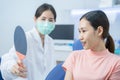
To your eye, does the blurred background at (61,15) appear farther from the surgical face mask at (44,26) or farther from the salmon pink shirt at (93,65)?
the salmon pink shirt at (93,65)

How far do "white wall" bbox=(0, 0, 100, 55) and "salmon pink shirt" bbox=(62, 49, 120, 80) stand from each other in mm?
2667

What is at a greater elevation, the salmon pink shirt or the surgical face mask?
the surgical face mask

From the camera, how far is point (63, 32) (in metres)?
4.16

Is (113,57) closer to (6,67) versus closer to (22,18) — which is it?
(6,67)

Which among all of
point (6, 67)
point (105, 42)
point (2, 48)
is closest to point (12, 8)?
point (2, 48)

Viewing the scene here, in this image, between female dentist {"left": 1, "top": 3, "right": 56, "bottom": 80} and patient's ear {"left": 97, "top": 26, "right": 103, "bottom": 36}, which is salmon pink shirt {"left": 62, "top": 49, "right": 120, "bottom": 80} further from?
female dentist {"left": 1, "top": 3, "right": 56, "bottom": 80}

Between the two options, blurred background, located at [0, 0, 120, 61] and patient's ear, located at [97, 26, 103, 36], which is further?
blurred background, located at [0, 0, 120, 61]

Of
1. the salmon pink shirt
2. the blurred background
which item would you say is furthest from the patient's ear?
the blurred background

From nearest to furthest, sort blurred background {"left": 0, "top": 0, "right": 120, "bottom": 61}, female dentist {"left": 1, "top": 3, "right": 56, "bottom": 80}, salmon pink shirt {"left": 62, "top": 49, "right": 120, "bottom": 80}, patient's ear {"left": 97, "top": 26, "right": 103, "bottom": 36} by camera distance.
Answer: salmon pink shirt {"left": 62, "top": 49, "right": 120, "bottom": 80}, patient's ear {"left": 97, "top": 26, "right": 103, "bottom": 36}, female dentist {"left": 1, "top": 3, "right": 56, "bottom": 80}, blurred background {"left": 0, "top": 0, "right": 120, "bottom": 61}

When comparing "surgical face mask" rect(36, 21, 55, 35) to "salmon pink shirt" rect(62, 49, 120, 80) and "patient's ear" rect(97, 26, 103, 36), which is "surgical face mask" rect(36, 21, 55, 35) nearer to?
"salmon pink shirt" rect(62, 49, 120, 80)

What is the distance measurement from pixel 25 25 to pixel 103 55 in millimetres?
3205

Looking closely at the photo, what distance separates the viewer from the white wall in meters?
4.29

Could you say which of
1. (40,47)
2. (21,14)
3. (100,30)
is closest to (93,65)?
(100,30)

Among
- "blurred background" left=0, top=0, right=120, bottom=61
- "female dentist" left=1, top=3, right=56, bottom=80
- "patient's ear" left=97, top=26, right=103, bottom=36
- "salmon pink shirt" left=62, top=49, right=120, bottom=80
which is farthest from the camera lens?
"blurred background" left=0, top=0, right=120, bottom=61
